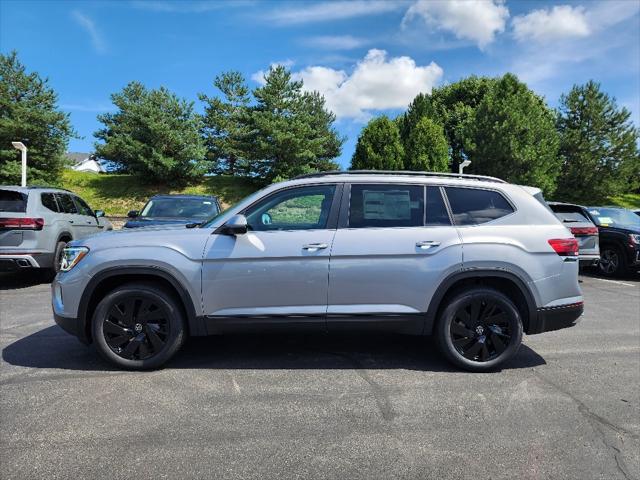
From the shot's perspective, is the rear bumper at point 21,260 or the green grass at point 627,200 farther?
the green grass at point 627,200

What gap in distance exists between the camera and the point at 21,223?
7.83 meters

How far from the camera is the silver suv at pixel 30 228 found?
7773 millimetres

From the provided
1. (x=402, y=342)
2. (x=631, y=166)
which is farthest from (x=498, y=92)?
(x=402, y=342)

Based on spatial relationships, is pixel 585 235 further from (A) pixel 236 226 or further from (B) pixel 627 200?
(B) pixel 627 200

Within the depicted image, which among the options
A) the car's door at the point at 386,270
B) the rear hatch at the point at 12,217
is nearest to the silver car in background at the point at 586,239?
the car's door at the point at 386,270

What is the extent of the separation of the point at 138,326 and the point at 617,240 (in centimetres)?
1116

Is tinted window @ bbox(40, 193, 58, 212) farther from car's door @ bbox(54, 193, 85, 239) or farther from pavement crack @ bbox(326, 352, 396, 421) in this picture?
pavement crack @ bbox(326, 352, 396, 421)

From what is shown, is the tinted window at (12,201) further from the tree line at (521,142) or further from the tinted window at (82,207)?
the tree line at (521,142)

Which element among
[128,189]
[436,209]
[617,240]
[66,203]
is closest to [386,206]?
[436,209]

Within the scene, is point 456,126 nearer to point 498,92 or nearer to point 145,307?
point 498,92

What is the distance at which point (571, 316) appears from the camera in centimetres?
Answer: 412

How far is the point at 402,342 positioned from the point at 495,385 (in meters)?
1.32

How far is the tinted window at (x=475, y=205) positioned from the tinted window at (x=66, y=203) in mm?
8059

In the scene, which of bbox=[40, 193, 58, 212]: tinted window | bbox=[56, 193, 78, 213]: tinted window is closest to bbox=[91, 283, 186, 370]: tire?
bbox=[40, 193, 58, 212]: tinted window
